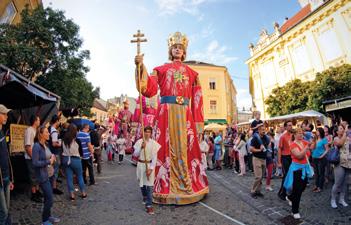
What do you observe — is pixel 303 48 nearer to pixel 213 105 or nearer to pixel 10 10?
pixel 213 105

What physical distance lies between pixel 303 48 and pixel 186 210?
2539 centimetres

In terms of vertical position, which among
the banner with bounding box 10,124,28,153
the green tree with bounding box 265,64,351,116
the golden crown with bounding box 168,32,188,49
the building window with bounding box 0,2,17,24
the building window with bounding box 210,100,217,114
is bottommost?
the banner with bounding box 10,124,28,153

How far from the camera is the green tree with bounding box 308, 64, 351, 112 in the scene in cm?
1733

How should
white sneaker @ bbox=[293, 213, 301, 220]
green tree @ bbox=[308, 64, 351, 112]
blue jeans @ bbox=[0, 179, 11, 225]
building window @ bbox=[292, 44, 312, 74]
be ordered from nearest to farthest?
blue jeans @ bbox=[0, 179, 11, 225], white sneaker @ bbox=[293, 213, 301, 220], green tree @ bbox=[308, 64, 351, 112], building window @ bbox=[292, 44, 312, 74]

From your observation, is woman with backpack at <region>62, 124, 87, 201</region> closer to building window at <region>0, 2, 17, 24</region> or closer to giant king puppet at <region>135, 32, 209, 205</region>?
giant king puppet at <region>135, 32, 209, 205</region>

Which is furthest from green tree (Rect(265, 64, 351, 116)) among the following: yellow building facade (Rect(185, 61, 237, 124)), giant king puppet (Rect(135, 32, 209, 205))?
giant king puppet (Rect(135, 32, 209, 205))

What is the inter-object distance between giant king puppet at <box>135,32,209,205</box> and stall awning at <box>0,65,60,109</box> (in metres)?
2.92

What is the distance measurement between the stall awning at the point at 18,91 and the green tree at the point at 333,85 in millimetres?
18856

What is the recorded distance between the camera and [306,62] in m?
23.9

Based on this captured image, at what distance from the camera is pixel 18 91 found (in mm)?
6383

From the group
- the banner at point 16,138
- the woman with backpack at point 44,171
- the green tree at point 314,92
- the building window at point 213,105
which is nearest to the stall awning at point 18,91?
the banner at point 16,138

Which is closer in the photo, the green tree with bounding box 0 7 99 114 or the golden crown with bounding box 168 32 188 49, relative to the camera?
the golden crown with bounding box 168 32 188 49

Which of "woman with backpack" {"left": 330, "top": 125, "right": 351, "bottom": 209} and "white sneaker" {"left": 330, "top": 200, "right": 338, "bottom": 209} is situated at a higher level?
"woman with backpack" {"left": 330, "top": 125, "right": 351, "bottom": 209}

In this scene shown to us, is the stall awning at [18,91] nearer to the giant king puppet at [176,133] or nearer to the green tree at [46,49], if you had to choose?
the giant king puppet at [176,133]
